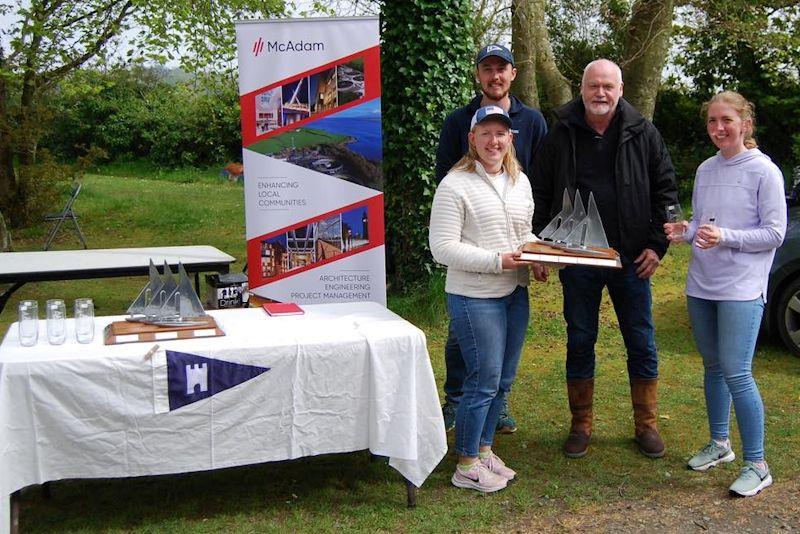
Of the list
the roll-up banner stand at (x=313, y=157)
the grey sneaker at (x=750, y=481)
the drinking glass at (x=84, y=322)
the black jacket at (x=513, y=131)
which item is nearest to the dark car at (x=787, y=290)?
the grey sneaker at (x=750, y=481)

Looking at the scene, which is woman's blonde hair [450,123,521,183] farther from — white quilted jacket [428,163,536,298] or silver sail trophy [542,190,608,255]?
silver sail trophy [542,190,608,255]

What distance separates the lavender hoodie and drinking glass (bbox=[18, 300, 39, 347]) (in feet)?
9.13

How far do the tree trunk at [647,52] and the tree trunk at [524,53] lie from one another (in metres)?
1.05

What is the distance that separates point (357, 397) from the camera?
11.1 feet

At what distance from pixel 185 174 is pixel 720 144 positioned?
745 inches

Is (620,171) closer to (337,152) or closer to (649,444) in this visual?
(649,444)

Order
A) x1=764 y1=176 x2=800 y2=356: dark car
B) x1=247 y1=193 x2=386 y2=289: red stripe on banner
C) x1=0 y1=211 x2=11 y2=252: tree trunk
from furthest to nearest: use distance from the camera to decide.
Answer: x1=0 y1=211 x2=11 y2=252: tree trunk, x1=764 y1=176 x2=800 y2=356: dark car, x1=247 y1=193 x2=386 y2=289: red stripe on banner

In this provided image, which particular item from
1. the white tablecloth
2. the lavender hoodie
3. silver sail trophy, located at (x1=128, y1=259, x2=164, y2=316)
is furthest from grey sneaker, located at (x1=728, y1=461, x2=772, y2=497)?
silver sail trophy, located at (x1=128, y1=259, x2=164, y2=316)

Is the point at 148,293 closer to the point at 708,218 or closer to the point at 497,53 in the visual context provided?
the point at 497,53

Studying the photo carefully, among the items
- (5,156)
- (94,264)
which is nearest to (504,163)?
(94,264)

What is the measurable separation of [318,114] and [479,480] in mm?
2401

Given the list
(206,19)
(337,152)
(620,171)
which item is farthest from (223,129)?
(620,171)

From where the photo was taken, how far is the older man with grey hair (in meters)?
3.75

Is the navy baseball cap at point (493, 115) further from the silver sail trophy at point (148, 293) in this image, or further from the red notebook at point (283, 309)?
the silver sail trophy at point (148, 293)
